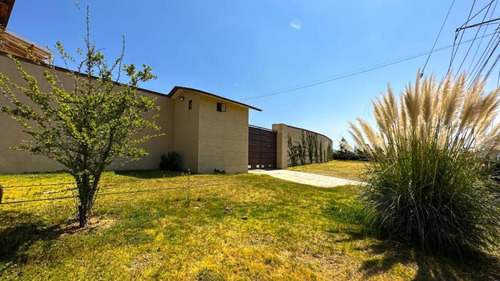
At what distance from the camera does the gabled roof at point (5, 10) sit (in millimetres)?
7578

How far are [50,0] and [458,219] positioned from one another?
8633 millimetres

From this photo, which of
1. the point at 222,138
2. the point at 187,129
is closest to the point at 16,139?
the point at 187,129

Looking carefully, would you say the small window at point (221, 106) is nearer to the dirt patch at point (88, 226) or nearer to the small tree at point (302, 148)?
the dirt patch at point (88, 226)

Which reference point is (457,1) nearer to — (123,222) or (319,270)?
(319,270)

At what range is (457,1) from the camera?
275 centimetres

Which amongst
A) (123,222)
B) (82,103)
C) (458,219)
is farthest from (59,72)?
(458,219)

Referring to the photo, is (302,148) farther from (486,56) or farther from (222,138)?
(486,56)

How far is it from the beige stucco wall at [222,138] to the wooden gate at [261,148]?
1097 mm

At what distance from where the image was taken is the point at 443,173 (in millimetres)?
2234

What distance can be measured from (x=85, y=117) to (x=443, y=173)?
423 centimetres

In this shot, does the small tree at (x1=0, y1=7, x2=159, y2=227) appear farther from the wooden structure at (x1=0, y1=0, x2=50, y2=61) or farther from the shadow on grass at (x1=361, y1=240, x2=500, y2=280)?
the wooden structure at (x1=0, y1=0, x2=50, y2=61)

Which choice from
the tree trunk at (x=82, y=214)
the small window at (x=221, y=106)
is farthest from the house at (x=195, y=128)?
the tree trunk at (x=82, y=214)

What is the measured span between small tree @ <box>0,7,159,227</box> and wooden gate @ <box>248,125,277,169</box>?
9222 mm

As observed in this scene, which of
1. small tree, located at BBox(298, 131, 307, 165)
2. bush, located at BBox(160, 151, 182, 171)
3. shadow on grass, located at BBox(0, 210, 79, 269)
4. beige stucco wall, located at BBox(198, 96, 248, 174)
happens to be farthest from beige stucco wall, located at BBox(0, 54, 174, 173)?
small tree, located at BBox(298, 131, 307, 165)
